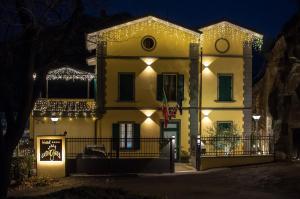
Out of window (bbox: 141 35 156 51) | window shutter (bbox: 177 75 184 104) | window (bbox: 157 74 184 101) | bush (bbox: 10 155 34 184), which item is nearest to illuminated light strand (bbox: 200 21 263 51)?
window shutter (bbox: 177 75 184 104)

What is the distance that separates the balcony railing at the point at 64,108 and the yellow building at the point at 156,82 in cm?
5

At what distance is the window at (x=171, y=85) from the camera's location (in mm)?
32656

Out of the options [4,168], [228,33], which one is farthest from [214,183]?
[228,33]

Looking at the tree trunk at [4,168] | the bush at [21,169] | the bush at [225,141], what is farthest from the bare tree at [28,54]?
the bush at [225,141]

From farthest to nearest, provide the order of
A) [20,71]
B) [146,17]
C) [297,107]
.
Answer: [146,17] → [297,107] → [20,71]

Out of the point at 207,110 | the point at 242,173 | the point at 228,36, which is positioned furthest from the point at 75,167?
the point at 228,36

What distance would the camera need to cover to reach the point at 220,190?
19844 mm

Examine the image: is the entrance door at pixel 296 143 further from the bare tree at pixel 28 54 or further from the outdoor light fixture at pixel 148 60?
the bare tree at pixel 28 54

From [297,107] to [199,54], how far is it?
625 centimetres

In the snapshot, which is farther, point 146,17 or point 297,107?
point 146,17

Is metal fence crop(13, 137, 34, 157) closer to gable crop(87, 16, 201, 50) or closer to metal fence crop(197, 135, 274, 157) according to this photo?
gable crop(87, 16, 201, 50)

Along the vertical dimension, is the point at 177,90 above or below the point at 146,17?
below

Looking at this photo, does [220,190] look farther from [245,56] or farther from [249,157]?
[245,56]

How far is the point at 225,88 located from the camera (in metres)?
33.5
